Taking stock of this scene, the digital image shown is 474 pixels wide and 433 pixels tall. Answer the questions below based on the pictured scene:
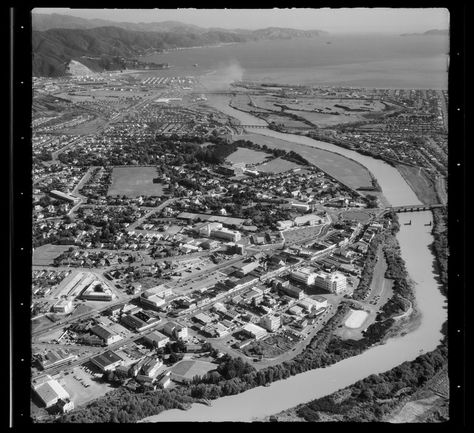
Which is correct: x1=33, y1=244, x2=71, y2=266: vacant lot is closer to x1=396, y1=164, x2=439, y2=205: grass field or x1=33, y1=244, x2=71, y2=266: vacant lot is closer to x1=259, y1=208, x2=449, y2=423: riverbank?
x1=259, y1=208, x2=449, y2=423: riverbank

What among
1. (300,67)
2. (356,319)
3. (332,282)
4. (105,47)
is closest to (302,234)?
(332,282)

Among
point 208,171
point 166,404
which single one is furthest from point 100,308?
point 208,171

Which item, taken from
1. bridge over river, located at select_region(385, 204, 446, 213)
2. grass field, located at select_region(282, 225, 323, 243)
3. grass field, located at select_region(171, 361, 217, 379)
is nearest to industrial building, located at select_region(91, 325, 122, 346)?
grass field, located at select_region(171, 361, 217, 379)

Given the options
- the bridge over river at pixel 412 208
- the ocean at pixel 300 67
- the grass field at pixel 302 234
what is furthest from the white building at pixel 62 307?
the ocean at pixel 300 67

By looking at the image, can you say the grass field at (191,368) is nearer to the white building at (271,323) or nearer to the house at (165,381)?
the house at (165,381)
